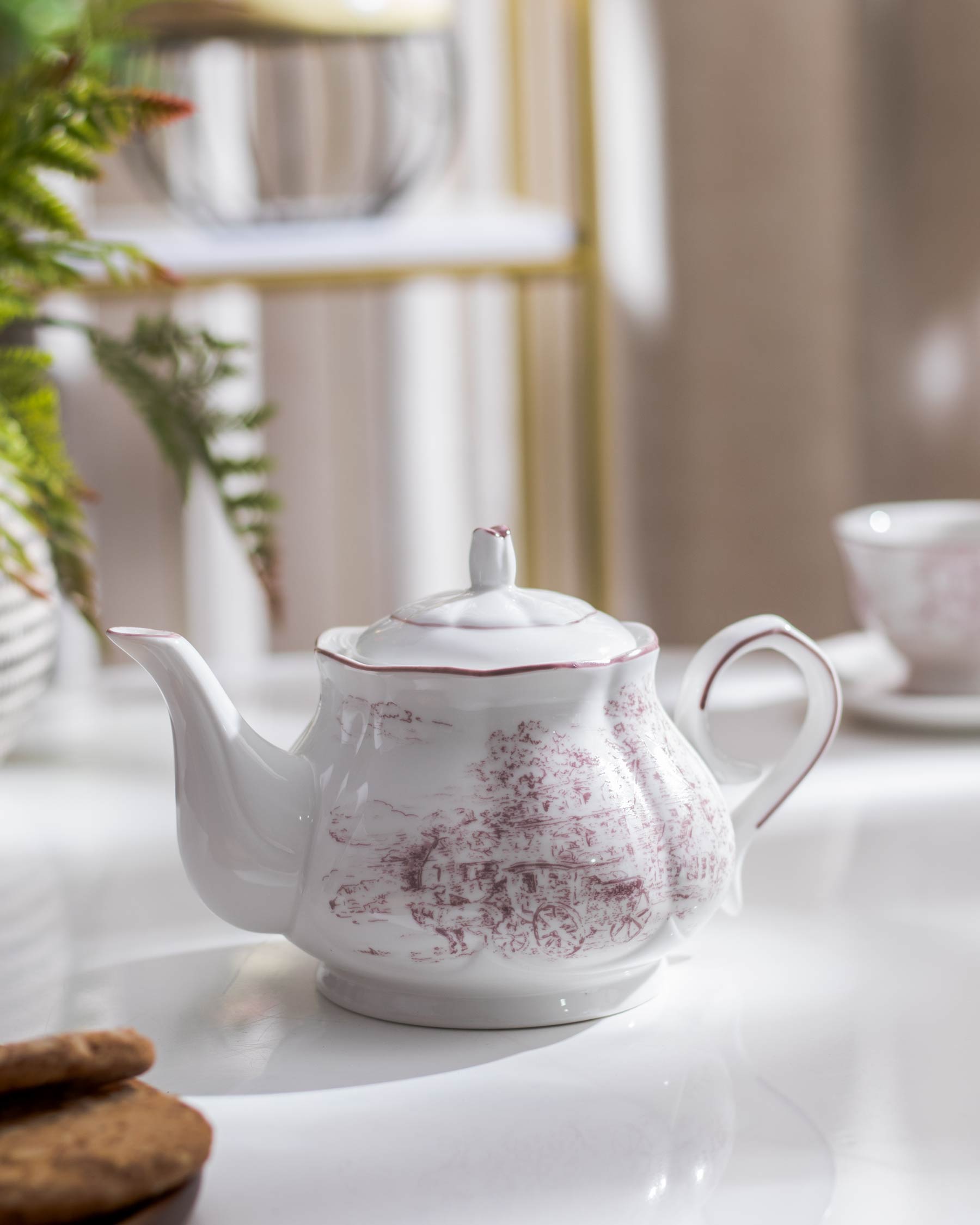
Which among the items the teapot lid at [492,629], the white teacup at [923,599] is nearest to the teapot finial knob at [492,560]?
the teapot lid at [492,629]

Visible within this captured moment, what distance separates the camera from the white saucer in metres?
0.89

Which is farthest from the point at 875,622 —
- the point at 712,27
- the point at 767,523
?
the point at 712,27

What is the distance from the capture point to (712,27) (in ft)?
5.97

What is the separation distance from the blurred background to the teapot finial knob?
1.25 meters

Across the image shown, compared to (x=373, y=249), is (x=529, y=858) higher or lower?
lower

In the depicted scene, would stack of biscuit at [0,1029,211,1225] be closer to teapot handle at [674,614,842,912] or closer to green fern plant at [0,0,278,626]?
teapot handle at [674,614,842,912]

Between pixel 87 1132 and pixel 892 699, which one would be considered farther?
pixel 892 699

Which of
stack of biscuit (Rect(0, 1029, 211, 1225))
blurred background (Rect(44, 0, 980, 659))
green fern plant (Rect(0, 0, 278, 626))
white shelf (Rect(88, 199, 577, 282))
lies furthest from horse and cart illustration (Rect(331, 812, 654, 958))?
blurred background (Rect(44, 0, 980, 659))

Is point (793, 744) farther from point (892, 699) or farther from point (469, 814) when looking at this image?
point (892, 699)

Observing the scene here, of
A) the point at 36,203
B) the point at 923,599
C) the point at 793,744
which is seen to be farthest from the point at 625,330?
the point at 793,744

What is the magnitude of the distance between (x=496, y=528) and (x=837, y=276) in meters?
1.52

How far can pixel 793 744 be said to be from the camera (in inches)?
20.6

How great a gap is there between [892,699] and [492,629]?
523 mm

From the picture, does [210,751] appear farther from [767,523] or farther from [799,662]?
[767,523]
